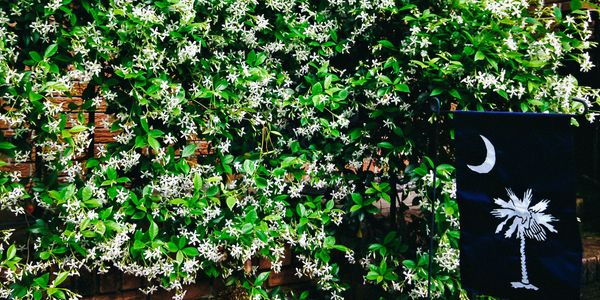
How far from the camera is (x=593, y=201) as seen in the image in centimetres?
625

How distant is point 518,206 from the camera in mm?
2818

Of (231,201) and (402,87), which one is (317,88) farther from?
(231,201)

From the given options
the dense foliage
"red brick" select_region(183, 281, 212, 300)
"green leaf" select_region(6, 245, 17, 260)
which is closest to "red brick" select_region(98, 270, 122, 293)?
the dense foliage

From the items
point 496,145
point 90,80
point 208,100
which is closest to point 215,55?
point 208,100

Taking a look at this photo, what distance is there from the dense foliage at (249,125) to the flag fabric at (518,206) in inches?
20.0

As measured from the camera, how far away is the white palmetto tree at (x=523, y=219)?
109 inches

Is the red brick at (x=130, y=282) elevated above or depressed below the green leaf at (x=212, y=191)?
below

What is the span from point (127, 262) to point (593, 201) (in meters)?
5.04

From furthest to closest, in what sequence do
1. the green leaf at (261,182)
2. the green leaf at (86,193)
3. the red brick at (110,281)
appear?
the red brick at (110,281)
the green leaf at (261,182)
the green leaf at (86,193)

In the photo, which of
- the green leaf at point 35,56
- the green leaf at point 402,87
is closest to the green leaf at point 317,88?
the green leaf at point 402,87

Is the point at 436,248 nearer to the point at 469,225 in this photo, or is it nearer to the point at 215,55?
the point at 469,225

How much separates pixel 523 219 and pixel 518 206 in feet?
0.21

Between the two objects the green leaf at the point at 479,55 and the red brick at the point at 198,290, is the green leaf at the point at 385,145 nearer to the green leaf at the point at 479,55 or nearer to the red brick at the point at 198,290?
the green leaf at the point at 479,55

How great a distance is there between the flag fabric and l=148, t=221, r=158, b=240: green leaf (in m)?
1.52
